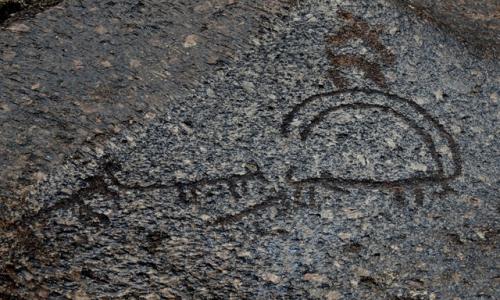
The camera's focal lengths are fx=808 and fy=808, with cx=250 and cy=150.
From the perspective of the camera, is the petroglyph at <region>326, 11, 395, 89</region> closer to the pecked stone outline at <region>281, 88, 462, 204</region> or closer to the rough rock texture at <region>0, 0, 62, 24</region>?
the pecked stone outline at <region>281, 88, 462, 204</region>

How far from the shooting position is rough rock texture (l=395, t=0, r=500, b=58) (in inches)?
91.4

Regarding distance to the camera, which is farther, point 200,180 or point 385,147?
point 385,147

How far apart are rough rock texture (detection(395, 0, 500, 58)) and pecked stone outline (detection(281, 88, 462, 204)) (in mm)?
384

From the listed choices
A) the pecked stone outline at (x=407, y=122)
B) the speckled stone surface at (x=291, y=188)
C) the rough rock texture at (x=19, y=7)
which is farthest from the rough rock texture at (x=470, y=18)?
the rough rock texture at (x=19, y=7)

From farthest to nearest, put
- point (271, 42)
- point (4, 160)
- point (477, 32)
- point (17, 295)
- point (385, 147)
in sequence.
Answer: point (477, 32) < point (271, 42) < point (385, 147) < point (4, 160) < point (17, 295)

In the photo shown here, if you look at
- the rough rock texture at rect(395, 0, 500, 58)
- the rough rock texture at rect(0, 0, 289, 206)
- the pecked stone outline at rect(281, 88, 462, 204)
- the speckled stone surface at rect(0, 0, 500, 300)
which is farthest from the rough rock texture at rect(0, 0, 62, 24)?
the rough rock texture at rect(395, 0, 500, 58)

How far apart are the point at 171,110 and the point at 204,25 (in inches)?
12.7

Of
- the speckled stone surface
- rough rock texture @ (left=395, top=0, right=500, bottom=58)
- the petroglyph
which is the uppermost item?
rough rock texture @ (left=395, top=0, right=500, bottom=58)

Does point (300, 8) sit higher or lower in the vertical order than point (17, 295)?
higher

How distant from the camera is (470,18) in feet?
8.00

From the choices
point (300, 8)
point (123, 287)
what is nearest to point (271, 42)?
point (300, 8)

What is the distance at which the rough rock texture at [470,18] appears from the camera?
232 centimetres

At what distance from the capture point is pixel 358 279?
1.69m

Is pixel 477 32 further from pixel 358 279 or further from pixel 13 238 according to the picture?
pixel 13 238
